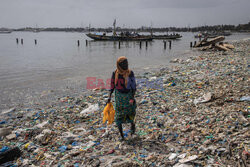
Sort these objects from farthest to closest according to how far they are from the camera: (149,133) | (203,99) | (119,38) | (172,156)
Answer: (119,38)
(203,99)
(149,133)
(172,156)

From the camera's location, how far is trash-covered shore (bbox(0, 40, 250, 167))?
2764 mm

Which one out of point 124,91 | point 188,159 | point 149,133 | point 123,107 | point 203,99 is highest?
point 124,91

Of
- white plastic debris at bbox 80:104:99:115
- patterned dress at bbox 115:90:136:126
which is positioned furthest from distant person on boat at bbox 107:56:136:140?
white plastic debris at bbox 80:104:99:115

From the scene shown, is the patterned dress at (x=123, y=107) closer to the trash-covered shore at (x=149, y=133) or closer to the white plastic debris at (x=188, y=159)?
the trash-covered shore at (x=149, y=133)

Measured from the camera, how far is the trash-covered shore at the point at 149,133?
2.76 metres

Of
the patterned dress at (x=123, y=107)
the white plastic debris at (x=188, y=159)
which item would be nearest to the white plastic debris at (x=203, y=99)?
the patterned dress at (x=123, y=107)

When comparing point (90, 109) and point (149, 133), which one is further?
point (90, 109)

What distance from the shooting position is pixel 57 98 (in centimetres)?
725

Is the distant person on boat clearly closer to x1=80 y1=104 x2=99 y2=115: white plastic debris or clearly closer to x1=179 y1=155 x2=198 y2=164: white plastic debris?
x1=179 y1=155 x2=198 y2=164: white plastic debris

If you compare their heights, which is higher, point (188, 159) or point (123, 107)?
point (123, 107)

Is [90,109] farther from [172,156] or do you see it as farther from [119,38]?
[119,38]

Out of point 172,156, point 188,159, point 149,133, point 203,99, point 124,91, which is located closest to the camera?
point 188,159

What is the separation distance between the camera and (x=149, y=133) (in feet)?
12.5

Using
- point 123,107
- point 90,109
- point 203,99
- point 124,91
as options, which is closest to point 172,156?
point 123,107
